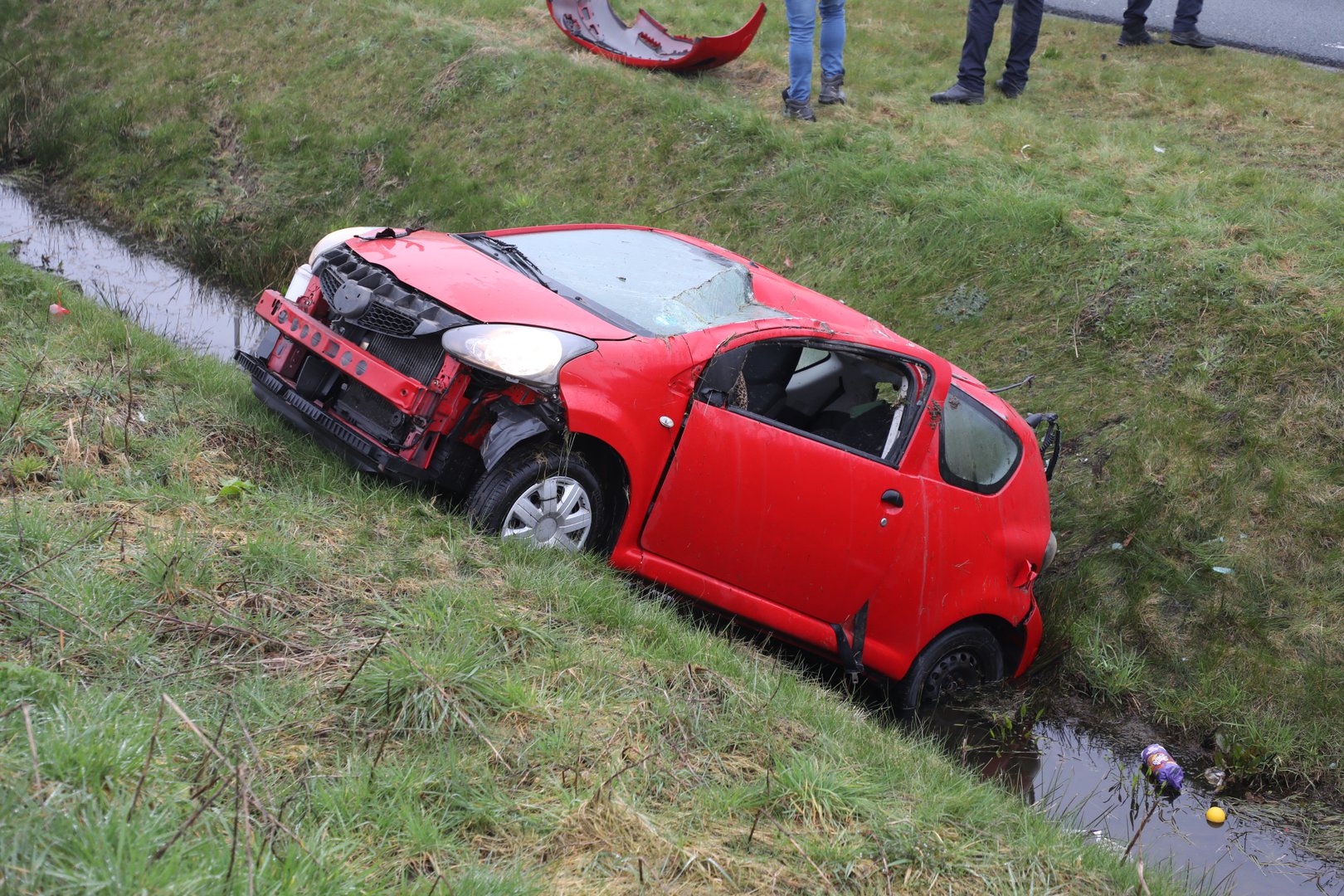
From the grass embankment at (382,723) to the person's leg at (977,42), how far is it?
7580 millimetres

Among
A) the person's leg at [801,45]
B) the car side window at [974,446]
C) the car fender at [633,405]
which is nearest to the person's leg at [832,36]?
the person's leg at [801,45]

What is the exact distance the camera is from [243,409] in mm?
5199

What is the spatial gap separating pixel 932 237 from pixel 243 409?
5.36 meters

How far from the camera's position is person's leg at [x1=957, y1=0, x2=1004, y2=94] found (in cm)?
1012

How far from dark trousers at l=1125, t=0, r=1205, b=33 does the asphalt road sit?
0.46 metres

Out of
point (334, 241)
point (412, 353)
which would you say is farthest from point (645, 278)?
point (334, 241)

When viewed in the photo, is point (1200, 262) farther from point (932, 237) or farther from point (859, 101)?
point (859, 101)

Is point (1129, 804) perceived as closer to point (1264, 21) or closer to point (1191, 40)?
point (1191, 40)

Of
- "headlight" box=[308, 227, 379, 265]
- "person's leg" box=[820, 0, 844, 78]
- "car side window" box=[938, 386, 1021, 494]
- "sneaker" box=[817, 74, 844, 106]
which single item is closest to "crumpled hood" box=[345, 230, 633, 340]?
"headlight" box=[308, 227, 379, 265]

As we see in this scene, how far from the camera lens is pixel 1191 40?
11.7 metres

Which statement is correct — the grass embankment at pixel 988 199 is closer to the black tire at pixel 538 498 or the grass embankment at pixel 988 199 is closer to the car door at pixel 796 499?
the car door at pixel 796 499

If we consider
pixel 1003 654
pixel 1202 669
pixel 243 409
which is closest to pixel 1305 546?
pixel 1202 669

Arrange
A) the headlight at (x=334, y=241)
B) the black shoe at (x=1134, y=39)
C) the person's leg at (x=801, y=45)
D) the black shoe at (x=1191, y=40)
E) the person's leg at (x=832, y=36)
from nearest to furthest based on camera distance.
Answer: the headlight at (x=334, y=241) < the person's leg at (x=801, y=45) < the person's leg at (x=832, y=36) < the black shoe at (x=1191, y=40) < the black shoe at (x=1134, y=39)

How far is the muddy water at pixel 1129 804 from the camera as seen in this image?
4.62 meters
